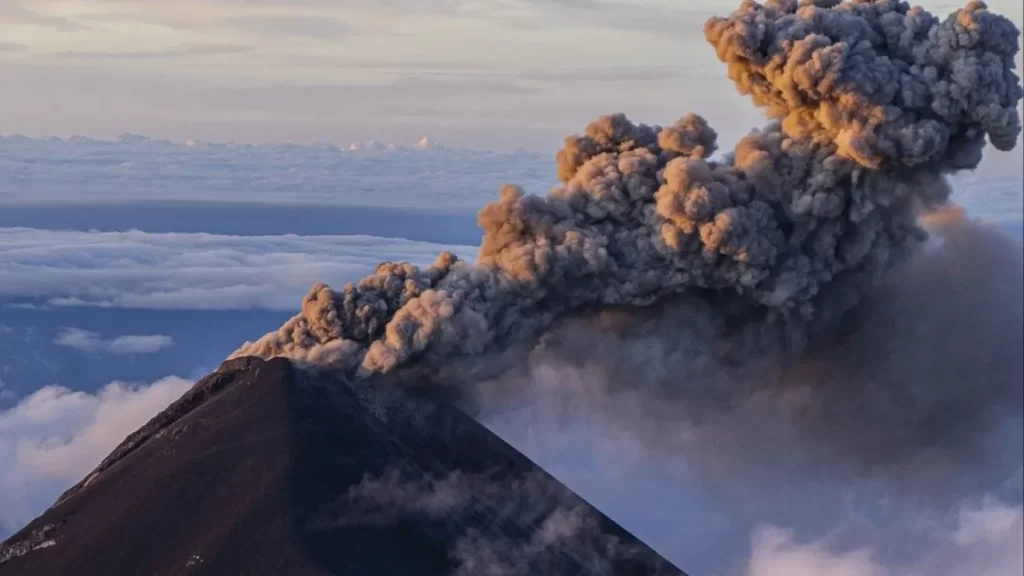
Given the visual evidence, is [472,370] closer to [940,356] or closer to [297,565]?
[297,565]

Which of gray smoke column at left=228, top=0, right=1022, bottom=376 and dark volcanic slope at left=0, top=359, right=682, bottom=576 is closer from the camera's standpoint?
dark volcanic slope at left=0, top=359, right=682, bottom=576

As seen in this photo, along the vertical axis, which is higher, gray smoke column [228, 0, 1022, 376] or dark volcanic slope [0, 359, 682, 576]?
gray smoke column [228, 0, 1022, 376]

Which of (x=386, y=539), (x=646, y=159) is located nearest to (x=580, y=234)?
(x=646, y=159)

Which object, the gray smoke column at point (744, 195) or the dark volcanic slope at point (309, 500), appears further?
the gray smoke column at point (744, 195)

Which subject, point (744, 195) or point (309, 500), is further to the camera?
point (744, 195)
